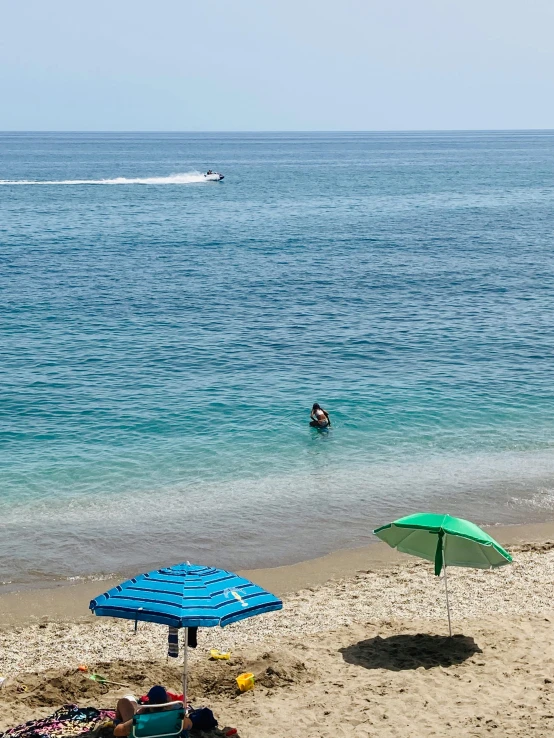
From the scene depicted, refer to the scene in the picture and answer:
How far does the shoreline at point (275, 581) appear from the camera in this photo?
16453 millimetres

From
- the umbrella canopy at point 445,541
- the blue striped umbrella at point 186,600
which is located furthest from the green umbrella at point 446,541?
the blue striped umbrella at point 186,600

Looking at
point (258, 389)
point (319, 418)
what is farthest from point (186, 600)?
point (258, 389)

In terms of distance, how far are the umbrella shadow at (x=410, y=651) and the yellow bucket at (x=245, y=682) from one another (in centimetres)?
168

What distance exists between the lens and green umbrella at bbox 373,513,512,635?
14.4 meters

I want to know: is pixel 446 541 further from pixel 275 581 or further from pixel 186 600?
pixel 186 600

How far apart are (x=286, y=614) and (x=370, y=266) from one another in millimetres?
41221

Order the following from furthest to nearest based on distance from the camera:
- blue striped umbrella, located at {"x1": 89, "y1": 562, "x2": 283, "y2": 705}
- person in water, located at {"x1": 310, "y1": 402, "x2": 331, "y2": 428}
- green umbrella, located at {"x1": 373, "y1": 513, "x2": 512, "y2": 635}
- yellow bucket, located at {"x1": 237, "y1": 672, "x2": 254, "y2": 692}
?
person in water, located at {"x1": 310, "y1": 402, "x2": 331, "y2": 428} → green umbrella, located at {"x1": 373, "y1": 513, "x2": 512, "y2": 635} → yellow bucket, located at {"x1": 237, "y1": 672, "x2": 254, "y2": 692} → blue striped umbrella, located at {"x1": 89, "y1": 562, "x2": 283, "y2": 705}

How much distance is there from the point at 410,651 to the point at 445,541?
6.04ft

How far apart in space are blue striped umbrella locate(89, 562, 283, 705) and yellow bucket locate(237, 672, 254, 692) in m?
1.18

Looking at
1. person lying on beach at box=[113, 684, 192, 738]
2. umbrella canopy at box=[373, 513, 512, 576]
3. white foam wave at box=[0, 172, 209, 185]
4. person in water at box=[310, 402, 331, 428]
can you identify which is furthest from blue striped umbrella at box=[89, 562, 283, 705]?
white foam wave at box=[0, 172, 209, 185]

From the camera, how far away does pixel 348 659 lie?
554 inches

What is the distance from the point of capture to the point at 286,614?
1594 centimetres

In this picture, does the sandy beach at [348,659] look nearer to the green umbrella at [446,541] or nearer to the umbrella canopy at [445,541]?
the green umbrella at [446,541]

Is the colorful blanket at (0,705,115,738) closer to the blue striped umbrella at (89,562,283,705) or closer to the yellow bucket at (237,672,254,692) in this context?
the blue striped umbrella at (89,562,283,705)
